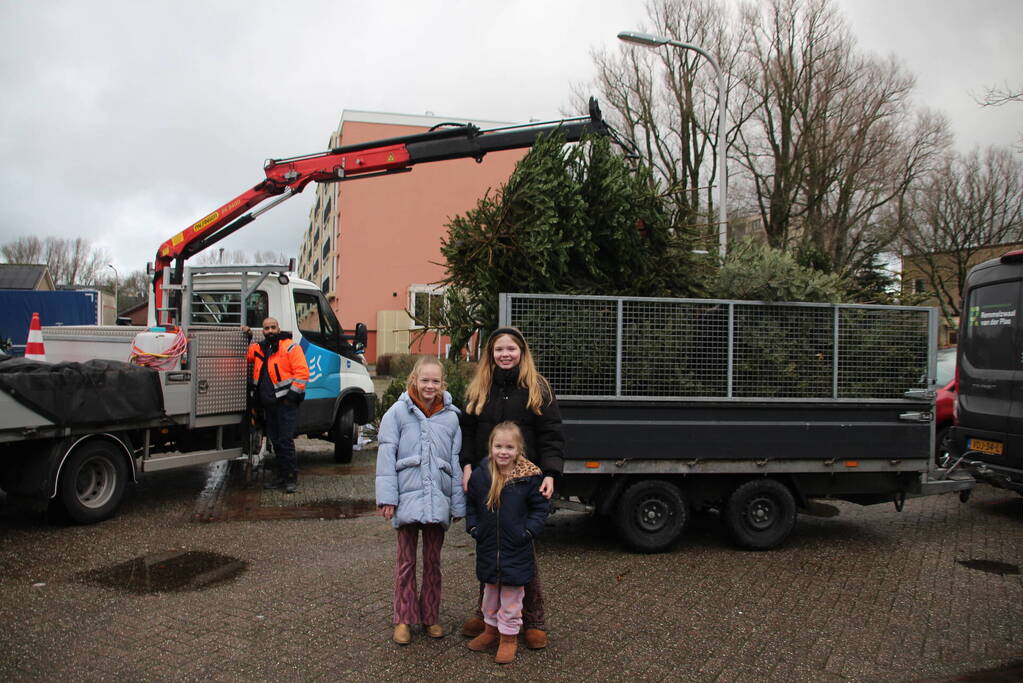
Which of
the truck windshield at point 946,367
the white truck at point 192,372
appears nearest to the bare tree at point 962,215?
the truck windshield at point 946,367

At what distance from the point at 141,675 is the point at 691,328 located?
14.3 ft

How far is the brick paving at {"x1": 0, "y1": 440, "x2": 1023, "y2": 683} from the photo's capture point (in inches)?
160

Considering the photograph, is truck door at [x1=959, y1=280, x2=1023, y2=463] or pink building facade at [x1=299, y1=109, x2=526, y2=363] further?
pink building facade at [x1=299, y1=109, x2=526, y2=363]

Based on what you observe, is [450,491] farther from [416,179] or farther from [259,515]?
[416,179]

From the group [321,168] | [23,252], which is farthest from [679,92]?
[23,252]

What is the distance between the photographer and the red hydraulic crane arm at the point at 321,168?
10.9m

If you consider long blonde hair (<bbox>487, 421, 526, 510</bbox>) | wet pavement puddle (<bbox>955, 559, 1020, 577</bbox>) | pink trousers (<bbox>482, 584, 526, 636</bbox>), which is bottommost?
wet pavement puddle (<bbox>955, 559, 1020, 577</bbox>)

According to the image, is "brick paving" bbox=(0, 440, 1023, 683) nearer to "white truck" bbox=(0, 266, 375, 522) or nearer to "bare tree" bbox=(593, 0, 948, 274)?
"white truck" bbox=(0, 266, 375, 522)

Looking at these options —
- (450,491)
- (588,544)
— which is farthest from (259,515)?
(450,491)

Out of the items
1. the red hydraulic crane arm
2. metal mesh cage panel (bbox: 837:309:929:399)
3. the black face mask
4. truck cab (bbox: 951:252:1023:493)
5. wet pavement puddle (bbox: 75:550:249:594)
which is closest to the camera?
wet pavement puddle (bbox: 75:550:249:594)

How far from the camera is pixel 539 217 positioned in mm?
6168

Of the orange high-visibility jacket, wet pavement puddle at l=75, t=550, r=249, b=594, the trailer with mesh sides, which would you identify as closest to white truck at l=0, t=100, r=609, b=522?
the orange high-visibility jacket

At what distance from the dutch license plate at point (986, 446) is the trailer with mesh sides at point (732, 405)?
140cm

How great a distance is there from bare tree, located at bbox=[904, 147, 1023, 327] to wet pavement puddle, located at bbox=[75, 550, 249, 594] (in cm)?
2259
